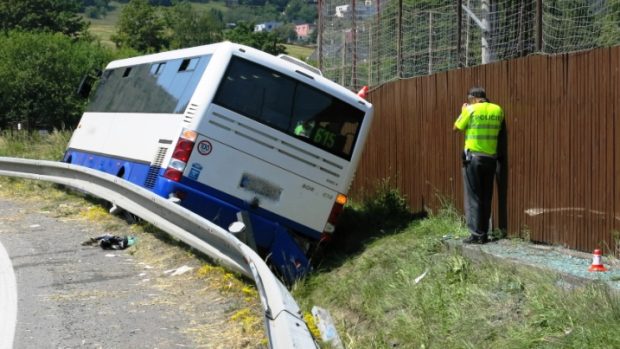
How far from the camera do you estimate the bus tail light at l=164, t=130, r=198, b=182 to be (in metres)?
10.5

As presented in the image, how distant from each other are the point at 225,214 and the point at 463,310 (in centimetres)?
476

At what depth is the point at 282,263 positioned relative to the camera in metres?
10.4

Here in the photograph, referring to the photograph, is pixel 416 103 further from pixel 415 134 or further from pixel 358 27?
pixel 358 27

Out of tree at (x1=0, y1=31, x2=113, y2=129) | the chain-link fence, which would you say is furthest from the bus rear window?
tree at (x1=0, y1=31, x2=113, y2=129)

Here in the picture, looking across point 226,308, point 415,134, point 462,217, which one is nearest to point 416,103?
point 415,134

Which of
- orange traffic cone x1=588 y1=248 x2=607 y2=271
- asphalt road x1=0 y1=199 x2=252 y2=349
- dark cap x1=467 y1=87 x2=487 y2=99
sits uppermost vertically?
dark cap x1=467 y1=87 x2=487 y2=99

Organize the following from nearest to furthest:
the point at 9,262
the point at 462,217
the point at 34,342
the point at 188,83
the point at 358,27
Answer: the point at 34,342 < the point at 9,262 < the point at 462,217 < the point at 188,83 < the point at 358,27

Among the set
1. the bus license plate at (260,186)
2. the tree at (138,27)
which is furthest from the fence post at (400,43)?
the tree at (138,27)

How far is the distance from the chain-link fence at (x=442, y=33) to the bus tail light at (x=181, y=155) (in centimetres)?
397

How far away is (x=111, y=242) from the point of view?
10.5 metres

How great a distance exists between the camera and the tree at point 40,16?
77438 millimetres

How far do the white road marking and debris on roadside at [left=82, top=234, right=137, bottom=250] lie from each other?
1226 mm

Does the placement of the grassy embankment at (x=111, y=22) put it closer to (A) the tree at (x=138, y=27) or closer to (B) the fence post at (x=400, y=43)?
(A) the tree at (x=138, y=27)

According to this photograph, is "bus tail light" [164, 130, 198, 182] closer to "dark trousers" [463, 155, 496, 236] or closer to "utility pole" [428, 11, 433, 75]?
"dark trousers" [463, 155, 496, 236]
